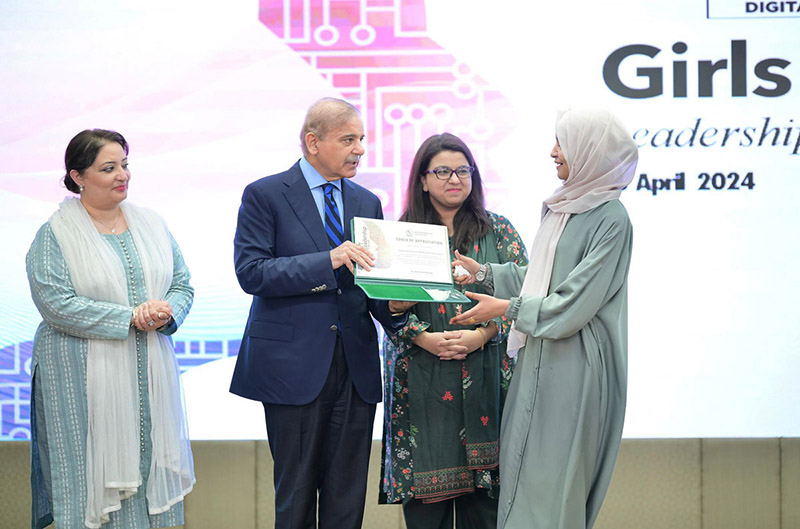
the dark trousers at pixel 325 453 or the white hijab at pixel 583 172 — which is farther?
the dark trousers at pixel 325 453

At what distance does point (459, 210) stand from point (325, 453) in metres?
1.01

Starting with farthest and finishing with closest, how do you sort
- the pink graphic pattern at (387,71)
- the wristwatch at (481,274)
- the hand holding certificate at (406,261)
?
the pink graphic pattern at (387,71)
the wristwatch at (481,274)
the hand holding certificate at (406,261)

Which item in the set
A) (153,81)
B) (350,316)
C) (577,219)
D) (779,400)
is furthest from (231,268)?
(779,400)

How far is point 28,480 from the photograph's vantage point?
12.5 ft

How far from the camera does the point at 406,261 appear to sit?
2.60 m

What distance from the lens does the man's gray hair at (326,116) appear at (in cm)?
271

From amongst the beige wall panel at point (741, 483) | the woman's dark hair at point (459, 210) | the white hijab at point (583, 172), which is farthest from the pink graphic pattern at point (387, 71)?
the beige wall panel at point (741, 483)

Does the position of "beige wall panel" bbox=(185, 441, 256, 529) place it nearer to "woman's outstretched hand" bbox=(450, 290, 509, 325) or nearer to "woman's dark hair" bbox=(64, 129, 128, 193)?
"woman's dark hair" bbox=(64, 129, 128, 193)

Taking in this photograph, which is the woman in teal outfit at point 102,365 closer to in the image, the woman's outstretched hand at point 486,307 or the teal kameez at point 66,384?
the teal kameez at point 66,384

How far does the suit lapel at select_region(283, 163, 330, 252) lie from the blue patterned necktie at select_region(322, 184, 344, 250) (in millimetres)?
26

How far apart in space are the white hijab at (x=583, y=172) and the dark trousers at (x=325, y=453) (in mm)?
726

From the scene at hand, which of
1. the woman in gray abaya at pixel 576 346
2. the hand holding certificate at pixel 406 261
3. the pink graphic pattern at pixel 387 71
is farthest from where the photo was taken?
the pink graphic pattern at pixel 387 71

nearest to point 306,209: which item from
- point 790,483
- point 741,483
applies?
point 741,483

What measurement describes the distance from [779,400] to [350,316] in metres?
2.25
